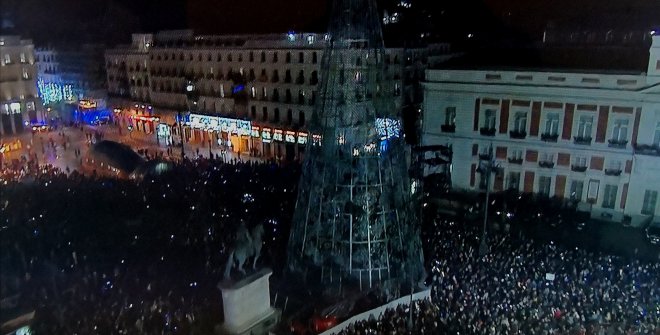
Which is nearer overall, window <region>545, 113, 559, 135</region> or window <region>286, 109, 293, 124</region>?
window <region>545, 113, 559, 135</region>

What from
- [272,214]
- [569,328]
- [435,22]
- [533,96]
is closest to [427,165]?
[533,96]

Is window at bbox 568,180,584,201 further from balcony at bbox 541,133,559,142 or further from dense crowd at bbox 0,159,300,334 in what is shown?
dense crowd at bbox 0,159,300,334

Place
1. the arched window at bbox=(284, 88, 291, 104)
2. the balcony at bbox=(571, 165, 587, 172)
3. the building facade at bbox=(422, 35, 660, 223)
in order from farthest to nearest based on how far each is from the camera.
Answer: the arched window at bbox=(284, 88, 291, 104) → the balcony at bbox=(571, 165, 587, 172) → the building facade at bbox=(422, 35, 660, 223)

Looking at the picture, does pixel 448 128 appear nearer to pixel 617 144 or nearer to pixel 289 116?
pixel 617 144

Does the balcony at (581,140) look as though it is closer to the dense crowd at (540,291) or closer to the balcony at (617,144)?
the balcony at (617,144)

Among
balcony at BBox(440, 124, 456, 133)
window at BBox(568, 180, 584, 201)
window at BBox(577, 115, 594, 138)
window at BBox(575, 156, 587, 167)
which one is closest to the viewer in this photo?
window at BBox(577, 115, 594, 138)

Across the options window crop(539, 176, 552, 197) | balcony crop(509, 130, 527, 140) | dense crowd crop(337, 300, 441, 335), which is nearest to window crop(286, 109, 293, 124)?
balcony crop(509, 130, 527, 140)

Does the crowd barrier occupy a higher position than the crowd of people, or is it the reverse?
the crowd of people
